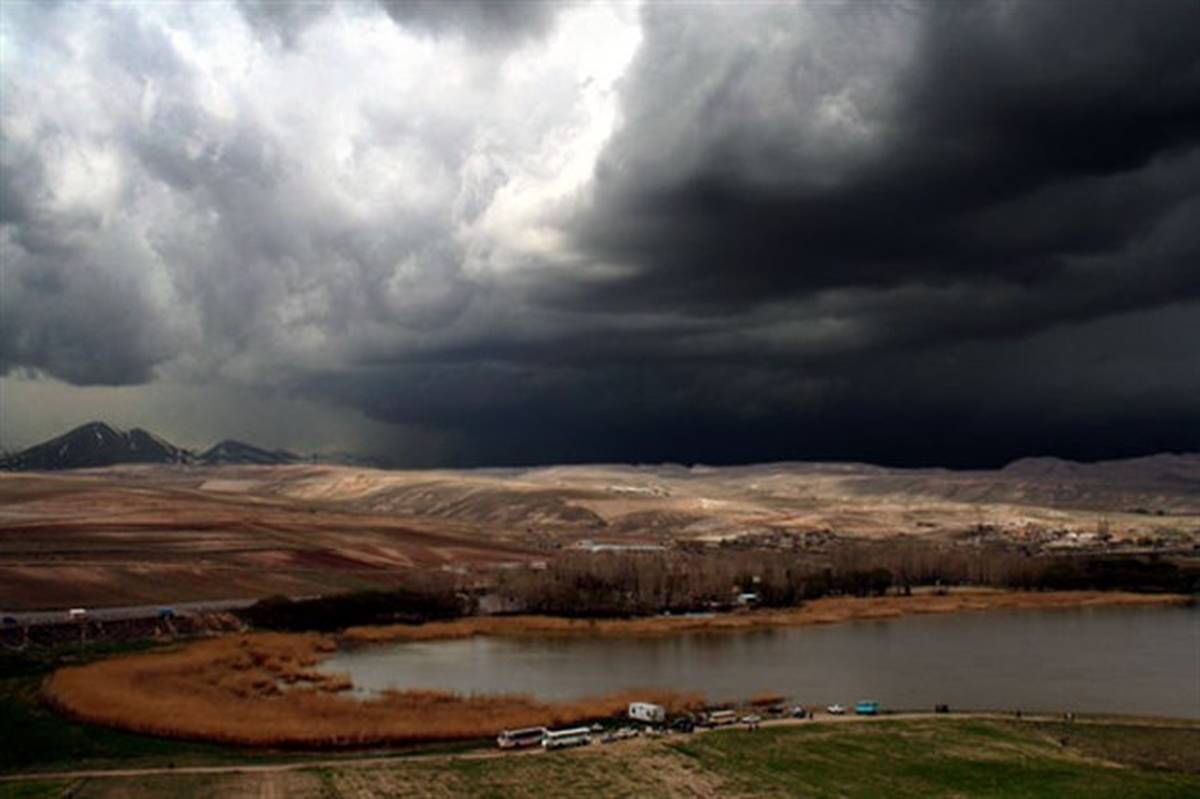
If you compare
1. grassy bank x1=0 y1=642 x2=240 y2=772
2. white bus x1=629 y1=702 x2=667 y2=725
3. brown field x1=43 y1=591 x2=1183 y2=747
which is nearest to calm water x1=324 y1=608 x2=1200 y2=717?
brown field x1=43 y1=591 x2=1183 y2=747

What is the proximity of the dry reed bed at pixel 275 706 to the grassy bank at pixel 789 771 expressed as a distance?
623 centimetres

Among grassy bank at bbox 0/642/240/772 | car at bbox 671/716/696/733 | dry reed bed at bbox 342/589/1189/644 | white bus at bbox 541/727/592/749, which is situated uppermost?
white bus at bbox 541/727/592/749

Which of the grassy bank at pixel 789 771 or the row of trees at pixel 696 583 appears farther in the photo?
the row of trees at pixel 696 583

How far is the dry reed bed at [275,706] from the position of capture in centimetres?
4853

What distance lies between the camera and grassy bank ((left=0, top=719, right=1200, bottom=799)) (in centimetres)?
3828

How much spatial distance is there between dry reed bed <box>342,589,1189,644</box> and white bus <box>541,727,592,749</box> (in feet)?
149

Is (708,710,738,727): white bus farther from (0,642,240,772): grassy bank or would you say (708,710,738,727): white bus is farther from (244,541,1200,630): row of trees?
(244,541,1200,630): row of trees

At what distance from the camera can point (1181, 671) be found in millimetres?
66188

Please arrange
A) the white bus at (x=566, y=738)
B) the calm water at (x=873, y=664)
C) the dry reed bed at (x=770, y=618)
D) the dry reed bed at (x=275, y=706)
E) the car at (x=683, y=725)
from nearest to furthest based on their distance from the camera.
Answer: the white bus at (x=566, y=738), the dry reed bed at (x=275, y=706), the car at (x=683, y=725), the calm water at (x=873, y=664), the dry reed bed at (x=770, y=618)

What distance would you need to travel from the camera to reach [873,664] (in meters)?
71.5

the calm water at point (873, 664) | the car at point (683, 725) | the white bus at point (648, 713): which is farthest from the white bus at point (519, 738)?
the calm water at point (873, 664)

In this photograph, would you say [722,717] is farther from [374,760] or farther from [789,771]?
[374,760]

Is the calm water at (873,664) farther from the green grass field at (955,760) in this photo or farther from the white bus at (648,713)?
the green grass field at (955,760)

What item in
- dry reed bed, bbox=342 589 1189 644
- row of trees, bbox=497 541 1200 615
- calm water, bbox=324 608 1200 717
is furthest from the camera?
row of trees, bbox=497 541 1200 615
